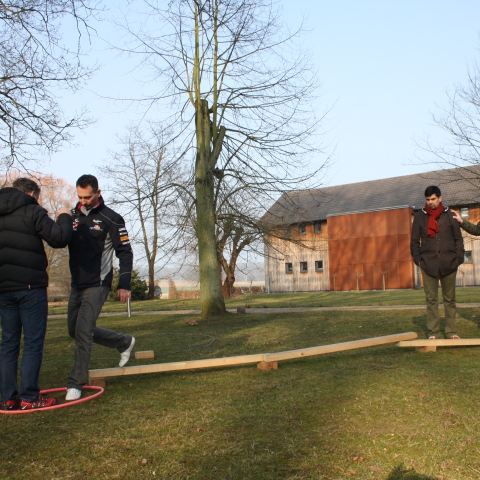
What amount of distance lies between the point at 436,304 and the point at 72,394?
17.1 ft

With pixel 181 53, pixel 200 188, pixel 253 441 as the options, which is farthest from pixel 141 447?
pixel 181 53

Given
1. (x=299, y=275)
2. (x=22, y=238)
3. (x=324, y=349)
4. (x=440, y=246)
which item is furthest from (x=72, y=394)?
(x=299, y=275)

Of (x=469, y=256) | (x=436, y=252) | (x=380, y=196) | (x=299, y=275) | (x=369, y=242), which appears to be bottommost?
(x=299, y=275)

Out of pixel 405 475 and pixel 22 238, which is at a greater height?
pixel 22 238

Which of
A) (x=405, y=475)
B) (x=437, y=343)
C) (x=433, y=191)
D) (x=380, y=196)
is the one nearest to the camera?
(x=405, y=475)

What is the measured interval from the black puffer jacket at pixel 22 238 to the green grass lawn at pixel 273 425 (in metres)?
1.21

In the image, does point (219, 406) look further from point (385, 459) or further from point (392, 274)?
point (392, 274)

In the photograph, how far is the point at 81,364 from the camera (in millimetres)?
5418

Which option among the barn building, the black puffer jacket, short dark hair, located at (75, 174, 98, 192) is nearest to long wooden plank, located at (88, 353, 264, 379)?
the black puffer jacket

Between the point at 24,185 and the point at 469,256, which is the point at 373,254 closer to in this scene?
the point at 469,256

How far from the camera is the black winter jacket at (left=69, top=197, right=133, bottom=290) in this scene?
5535 mm

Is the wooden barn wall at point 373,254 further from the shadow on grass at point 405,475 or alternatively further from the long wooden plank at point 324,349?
the shadow on grass at point 405,475

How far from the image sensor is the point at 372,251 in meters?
42.6

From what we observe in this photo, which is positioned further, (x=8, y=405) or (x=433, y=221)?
(x=433, y=221)
